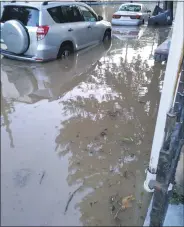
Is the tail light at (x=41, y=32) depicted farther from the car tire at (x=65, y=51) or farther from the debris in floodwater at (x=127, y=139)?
the debris in floodwater at (x=127, y=139)

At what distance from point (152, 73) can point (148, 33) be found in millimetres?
6668

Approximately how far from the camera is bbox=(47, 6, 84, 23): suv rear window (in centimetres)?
692

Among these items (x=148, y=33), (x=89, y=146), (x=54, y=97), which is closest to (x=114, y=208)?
(x=89, y=146)

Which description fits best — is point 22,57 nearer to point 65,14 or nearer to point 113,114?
point 65,14

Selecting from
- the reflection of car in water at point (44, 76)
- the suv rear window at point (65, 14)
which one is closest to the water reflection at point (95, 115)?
the reflection of car in water at point (44, 76)

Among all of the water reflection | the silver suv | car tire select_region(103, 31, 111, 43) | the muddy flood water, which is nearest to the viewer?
the muddy flood water

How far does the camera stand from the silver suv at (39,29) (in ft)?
20.9

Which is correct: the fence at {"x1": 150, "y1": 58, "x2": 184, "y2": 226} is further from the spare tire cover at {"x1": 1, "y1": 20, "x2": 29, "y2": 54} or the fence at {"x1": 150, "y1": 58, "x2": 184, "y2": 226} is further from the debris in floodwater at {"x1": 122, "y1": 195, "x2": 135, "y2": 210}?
the spare tire cover at {"x1": 1, "y1": 20, "x2": 29, "y2": 54}

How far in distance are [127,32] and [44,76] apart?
7.90 meters

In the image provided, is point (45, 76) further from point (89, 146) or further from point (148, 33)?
point (148, 33)

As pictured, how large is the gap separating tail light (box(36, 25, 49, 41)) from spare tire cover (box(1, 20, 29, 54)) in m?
0.31

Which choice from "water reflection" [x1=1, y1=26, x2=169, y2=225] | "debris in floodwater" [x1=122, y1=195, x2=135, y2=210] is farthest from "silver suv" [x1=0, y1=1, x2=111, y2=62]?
"debris in floodwater" [x1=122, y1=195, x2=135, y2=210]

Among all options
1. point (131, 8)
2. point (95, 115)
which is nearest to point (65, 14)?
point (95, 115)

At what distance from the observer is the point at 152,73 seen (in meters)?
7.07
